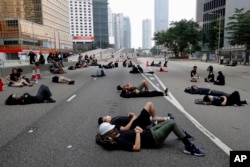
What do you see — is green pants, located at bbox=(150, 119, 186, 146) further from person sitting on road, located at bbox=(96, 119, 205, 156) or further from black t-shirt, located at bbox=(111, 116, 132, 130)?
black t-shirt, located at bbox=(111, 116, 132, 130)

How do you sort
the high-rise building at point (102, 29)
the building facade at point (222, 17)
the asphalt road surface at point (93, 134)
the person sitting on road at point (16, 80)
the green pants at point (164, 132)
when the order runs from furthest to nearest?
1. the high-rise building at point (102, 29)
2. the building facade at point (222, 17)
3. the person sitting on road at point (16, 80)
4. the green pants at point (164, 132)
5. the asphalt road surface at point (93, 134)

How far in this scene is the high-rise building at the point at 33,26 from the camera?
317 feet

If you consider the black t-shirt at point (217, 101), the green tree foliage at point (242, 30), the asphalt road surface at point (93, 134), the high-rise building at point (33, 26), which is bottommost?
the asphalt road surface at point (93, 134)

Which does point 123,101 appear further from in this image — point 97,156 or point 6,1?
point 6,1

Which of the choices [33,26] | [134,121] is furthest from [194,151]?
[33,26]

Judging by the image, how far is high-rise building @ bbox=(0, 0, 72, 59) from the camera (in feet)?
317

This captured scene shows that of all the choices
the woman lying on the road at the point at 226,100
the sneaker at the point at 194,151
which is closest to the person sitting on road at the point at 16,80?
the woman lying on the road at the point at 226,100

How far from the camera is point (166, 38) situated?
314 feet

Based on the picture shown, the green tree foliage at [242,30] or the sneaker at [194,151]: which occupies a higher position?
the green tree foliage at [242,30]

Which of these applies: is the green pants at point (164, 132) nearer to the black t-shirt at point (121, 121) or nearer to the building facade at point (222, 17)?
the black t-shirt at point (121, 121)

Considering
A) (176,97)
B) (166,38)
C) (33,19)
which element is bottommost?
(176,97)

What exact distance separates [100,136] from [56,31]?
14479cm

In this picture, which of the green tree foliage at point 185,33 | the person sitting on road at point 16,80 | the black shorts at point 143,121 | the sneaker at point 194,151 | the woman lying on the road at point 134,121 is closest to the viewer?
the sneaker at point 194,151

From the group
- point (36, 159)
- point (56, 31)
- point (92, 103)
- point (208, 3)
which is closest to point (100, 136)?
point (36, 159)
